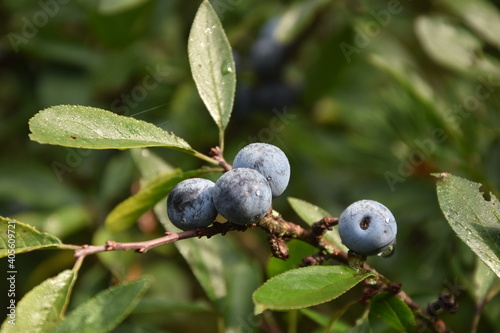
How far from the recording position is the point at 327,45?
199 centimetres

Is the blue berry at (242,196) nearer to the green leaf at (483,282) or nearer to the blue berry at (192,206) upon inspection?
the blue berry at (192,206)

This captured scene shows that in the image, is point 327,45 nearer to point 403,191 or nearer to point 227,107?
point 403,191

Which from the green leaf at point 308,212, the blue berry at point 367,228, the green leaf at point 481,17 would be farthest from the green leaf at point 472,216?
the green leaf at point 481,17

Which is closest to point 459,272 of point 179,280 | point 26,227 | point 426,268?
point 426,268

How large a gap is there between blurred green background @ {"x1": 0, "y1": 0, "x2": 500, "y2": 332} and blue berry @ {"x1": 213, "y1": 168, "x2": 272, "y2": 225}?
863 mm

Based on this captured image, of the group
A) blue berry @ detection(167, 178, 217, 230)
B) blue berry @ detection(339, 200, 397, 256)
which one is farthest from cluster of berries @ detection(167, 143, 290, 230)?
blue berry @ detection(339, 200, 397, 256)

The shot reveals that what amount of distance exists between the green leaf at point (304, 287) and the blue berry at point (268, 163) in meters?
0.14

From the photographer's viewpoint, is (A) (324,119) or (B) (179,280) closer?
(B) (179,280)

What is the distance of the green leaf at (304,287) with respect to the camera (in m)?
0.71

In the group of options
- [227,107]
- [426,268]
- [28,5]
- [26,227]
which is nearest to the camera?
[26,227]

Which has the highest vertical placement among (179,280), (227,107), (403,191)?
(227,107)

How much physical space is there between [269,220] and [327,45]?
1308 mm

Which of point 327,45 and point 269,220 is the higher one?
point 269,220

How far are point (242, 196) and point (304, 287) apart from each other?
142 mm
